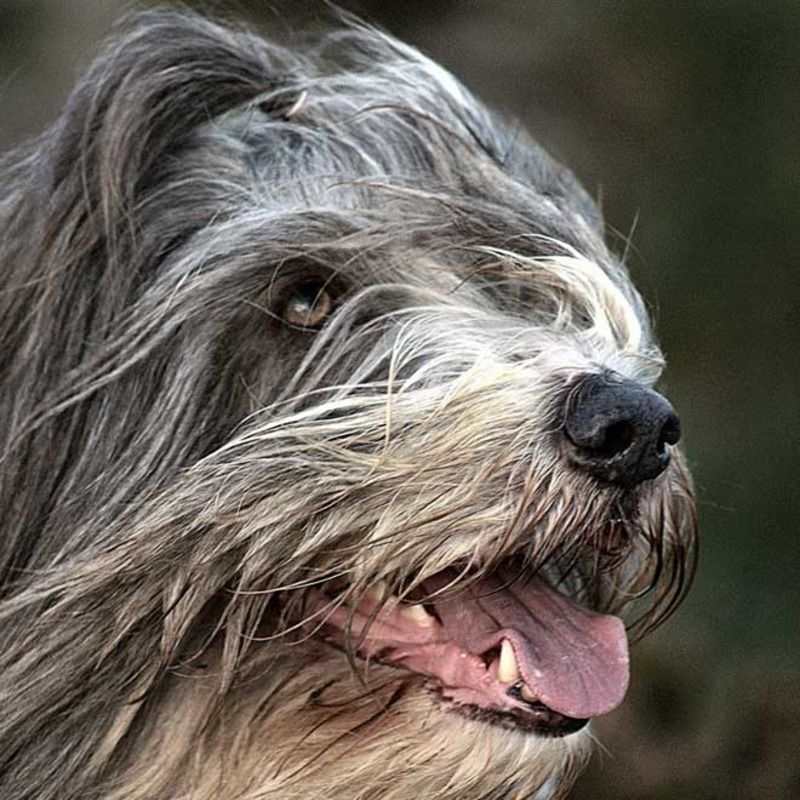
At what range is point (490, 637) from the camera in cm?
291

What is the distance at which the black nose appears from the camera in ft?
8.95

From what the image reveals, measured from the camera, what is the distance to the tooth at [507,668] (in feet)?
9.39

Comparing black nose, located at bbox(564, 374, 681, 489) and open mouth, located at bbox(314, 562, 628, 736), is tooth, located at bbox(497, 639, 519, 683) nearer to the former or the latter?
open mouth, located at bbox(314, 562, 628, 736)

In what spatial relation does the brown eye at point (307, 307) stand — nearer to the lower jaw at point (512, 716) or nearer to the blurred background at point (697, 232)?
the lower jaw at point (512, 716)

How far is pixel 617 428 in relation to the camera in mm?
2738

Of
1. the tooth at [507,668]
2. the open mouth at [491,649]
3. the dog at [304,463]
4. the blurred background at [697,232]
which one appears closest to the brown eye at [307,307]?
the dog at [304,463]

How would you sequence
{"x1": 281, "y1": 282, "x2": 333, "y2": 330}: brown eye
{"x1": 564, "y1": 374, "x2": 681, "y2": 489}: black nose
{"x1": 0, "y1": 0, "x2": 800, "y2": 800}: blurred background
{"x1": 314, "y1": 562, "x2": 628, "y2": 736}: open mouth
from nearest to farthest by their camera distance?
{"x1": 564, "y1": 374, "x2": 681, "y2": 489}: black nose
{"x1": 314, "y1": 562, "x2": 628, "y2": 736}: open mouth
{"x1": 281, "y1": 282, "x2": 333, "y2": 330}: brown eye
{"x1": 0, "y1": 0, "x2": 800, "y2": 800}: blurred background

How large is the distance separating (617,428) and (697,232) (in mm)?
4014

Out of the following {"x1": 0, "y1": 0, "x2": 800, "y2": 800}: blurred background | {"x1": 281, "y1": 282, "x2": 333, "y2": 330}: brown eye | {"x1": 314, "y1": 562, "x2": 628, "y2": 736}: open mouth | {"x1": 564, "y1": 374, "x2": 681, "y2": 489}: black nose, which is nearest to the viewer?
{"x1": 564, "y1": 374, "x2": 681, "y2": 489}: black nose

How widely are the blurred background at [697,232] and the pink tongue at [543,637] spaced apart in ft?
8.72

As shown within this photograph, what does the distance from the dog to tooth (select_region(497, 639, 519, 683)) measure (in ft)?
0.03

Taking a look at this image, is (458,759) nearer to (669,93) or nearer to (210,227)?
(210,227)

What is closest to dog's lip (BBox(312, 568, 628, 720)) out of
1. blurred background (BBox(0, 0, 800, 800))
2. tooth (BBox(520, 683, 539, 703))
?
tooth (BBox(520, 683, 539, 703))

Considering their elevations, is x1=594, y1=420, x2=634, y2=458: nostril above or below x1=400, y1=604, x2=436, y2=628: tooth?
above
